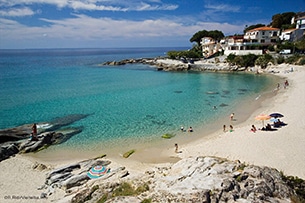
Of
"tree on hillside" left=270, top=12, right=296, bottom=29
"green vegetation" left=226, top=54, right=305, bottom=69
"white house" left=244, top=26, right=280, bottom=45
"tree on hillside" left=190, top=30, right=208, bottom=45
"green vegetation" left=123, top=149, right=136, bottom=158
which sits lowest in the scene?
"green vegetation" left=123, top=149, right=136, bottom=158

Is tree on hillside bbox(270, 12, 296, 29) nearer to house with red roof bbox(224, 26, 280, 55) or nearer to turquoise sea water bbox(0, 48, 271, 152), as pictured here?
house with red roof bbox(224, 26, 280, 55)

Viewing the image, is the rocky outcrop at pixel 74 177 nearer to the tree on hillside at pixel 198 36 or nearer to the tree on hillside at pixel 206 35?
the tree on hillside at pixel 206 35

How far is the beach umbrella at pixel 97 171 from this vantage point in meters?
14.1

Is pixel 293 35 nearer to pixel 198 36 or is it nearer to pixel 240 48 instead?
pixel 240 48

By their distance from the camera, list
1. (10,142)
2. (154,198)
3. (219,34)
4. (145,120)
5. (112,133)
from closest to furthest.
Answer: (154,198), (10,142), (112,133), (145,120), (219,34)

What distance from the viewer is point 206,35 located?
104 meters

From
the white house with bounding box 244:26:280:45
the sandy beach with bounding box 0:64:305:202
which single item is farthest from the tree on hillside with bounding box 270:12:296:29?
the sandy beach with bounding box 0:64:305:202

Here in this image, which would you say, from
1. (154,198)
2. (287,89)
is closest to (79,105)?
(154,198)

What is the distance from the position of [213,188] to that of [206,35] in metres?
105

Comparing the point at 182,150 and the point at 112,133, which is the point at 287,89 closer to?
the point at 182,150

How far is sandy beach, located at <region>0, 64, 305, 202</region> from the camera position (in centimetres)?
1357

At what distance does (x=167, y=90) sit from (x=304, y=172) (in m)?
31.4

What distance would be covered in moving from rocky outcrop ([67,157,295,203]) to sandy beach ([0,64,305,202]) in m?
4.51

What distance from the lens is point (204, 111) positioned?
28.6 metres
